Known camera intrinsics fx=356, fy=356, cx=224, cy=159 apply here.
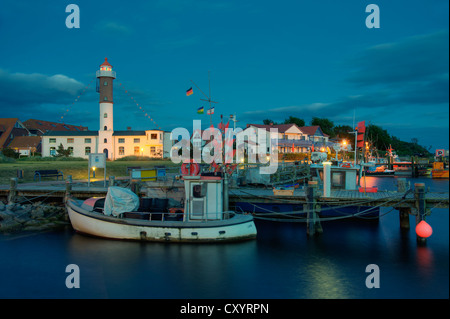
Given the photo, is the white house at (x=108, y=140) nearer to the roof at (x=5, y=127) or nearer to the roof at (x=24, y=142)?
the roof at (x=24, y=142)

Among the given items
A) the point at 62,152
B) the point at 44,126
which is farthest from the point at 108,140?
the point at 44,126

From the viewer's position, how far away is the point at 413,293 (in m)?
14.2

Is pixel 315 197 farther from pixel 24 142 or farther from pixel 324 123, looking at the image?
pixel 324 123

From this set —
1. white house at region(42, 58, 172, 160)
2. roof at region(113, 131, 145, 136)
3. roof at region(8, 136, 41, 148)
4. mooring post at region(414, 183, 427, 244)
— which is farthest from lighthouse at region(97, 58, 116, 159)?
mooring post at region(414, 183, 427, 244)

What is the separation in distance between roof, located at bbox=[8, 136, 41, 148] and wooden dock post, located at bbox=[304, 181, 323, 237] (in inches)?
3084

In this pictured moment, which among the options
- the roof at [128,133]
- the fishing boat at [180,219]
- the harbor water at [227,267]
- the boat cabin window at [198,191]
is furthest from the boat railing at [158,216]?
the roof at [128,133]

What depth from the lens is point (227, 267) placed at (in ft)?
54.0

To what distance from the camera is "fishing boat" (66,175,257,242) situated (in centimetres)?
1856

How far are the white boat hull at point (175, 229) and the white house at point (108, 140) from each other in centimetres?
5847

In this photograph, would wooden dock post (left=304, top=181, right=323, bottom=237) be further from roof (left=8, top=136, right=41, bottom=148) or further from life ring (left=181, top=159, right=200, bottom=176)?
roof (left=8, top=136, right=41, bottom=148)

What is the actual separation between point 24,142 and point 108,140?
2340 cm

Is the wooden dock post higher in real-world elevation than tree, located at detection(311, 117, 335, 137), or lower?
lower

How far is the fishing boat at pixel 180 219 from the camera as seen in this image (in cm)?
1856
